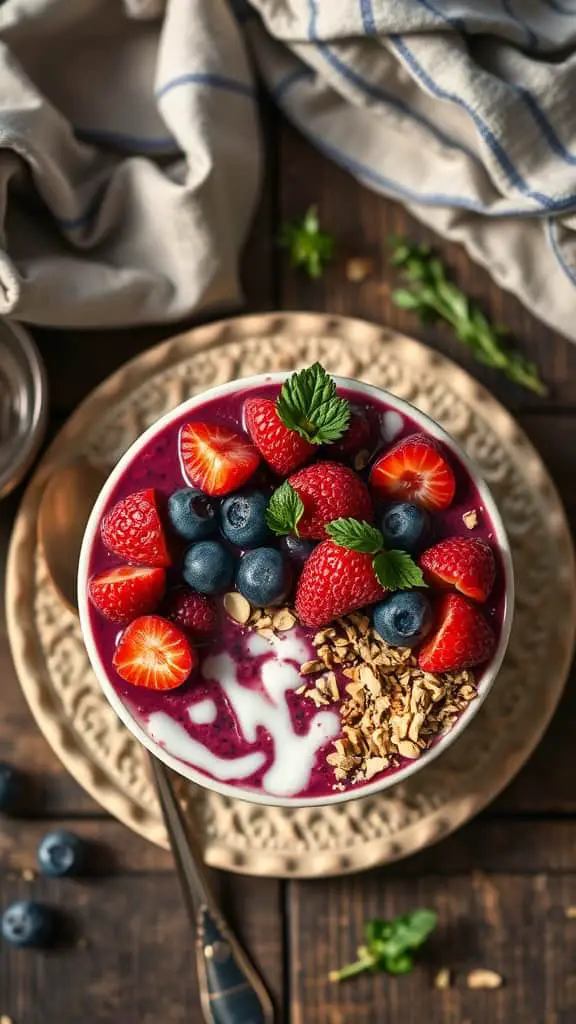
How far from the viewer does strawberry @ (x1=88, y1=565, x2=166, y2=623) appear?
1.40 metres

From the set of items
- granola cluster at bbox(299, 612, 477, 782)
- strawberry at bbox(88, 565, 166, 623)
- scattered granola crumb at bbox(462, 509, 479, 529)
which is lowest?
granola cluster at bbox(299, 612, 477, 782)

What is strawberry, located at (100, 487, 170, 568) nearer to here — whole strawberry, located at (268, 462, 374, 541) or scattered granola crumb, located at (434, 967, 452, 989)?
whole strawberry, located at (268, 462, 374, 541)

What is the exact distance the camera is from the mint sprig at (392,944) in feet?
5.84

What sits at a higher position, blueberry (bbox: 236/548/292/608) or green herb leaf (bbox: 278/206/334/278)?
green herb leaf (bbox: 278/206/334/278)

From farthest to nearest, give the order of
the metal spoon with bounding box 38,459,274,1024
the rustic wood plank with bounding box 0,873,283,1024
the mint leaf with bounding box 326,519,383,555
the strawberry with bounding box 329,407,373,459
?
the rustic wood plank with bounding box 0,873,283,1024 → the metal spoon with bounding box 38,459,274,1024 → the strawberry with bounding box 329,407,373,459 → the mint leaf with bounding box 326,519,383,555

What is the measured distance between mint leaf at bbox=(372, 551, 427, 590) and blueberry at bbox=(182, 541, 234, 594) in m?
0.20

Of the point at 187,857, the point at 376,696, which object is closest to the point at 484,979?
the point at 187,857

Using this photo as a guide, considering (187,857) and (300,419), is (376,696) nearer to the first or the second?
(300,419)

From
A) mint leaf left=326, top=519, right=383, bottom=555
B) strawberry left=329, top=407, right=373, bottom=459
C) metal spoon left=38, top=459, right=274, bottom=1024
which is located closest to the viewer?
mint leaf left=326, top=519, right=383, bottom=555

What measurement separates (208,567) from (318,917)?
76 cm

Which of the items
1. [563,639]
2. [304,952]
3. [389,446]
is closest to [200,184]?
[389,446]

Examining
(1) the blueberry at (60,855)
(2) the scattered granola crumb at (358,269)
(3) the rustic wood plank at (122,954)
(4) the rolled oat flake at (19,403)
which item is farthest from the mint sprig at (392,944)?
(2) the scattered granola crumb at (358,269)

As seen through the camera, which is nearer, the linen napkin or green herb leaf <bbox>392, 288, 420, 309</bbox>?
the linen napkin

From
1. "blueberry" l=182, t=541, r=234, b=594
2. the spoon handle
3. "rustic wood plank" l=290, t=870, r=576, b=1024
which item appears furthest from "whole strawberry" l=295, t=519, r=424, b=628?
"rustic wood plank" l=290, t=870, r=576, b=1024
